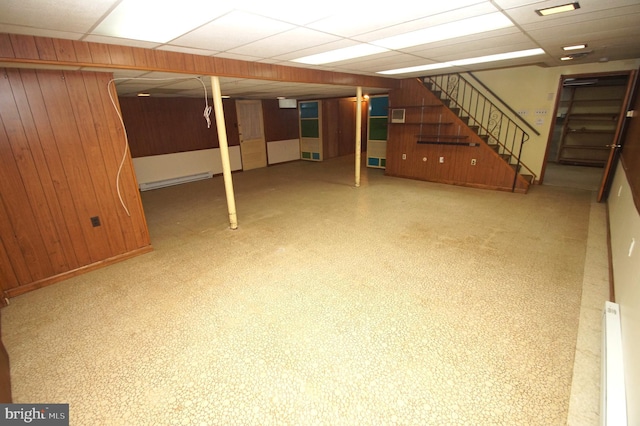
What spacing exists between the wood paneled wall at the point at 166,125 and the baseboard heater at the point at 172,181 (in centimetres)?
69

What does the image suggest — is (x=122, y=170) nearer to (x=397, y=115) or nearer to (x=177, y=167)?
(x=177, y=167)

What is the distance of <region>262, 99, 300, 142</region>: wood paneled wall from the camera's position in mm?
9266

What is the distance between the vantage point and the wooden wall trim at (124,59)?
228cm

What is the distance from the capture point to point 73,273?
3092 mm

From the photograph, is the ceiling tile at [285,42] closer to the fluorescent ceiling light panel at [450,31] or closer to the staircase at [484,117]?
the fluorescent ceiling light panel at [450,31]

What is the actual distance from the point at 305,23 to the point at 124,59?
6.12ft

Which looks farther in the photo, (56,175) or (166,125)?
(166,125)

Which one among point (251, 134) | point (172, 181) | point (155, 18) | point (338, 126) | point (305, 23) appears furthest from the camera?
point (338, 126)

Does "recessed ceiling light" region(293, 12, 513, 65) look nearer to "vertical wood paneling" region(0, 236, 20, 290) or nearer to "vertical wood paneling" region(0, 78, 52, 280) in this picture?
"vertical wood paneling" region(0, 78, 52, 280)

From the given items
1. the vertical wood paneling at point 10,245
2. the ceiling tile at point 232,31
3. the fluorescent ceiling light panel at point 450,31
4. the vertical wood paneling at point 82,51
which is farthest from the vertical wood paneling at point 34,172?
the fluorescent ceiling light panel at point 450,31

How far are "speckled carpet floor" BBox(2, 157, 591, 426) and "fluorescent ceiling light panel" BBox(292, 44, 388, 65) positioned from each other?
230cm

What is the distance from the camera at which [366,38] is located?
284cm

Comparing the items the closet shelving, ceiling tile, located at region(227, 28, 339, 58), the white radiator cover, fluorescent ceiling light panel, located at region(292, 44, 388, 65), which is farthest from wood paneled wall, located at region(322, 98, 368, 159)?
ceiling tile, located at region(227, 28, 339, 58)

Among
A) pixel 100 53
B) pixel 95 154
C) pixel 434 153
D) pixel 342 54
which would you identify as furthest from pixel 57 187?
pixel 434 153
